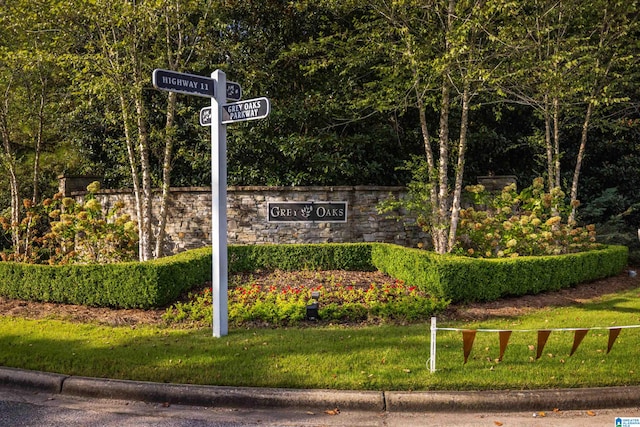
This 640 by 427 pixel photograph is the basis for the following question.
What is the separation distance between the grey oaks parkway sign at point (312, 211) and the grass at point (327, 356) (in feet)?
16.9

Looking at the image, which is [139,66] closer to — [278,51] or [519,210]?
[278,51]

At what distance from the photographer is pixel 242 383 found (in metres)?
4.99

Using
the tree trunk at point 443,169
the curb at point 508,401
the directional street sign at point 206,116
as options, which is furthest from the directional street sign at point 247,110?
the tree trunk at point 443,169

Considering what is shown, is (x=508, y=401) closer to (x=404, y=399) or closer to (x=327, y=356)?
(x=404, y=399)

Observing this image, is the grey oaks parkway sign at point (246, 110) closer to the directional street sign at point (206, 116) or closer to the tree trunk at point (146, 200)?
the directional street sign at point (206, 116)

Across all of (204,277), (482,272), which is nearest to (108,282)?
(204,277)

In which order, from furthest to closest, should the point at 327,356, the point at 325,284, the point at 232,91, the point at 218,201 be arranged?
the point at 325,284 → the point at 232,91 → the point at 218,201 → the point at 327,356

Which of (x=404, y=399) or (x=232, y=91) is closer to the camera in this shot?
(x=404, y=399)

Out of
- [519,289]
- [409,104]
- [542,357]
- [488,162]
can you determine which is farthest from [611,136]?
[542,357]

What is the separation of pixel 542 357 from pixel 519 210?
822cm

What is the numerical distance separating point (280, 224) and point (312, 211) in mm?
800

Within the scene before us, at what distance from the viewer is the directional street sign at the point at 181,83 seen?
5926 millimetres

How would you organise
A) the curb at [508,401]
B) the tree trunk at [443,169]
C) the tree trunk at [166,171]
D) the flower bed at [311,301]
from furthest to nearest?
1. the tree trunk at [166,171]
2. the tree trunk at [443,169]
3. the flower bed at [311,301]
4. the curb at [508,401]

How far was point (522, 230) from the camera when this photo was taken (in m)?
10.4
